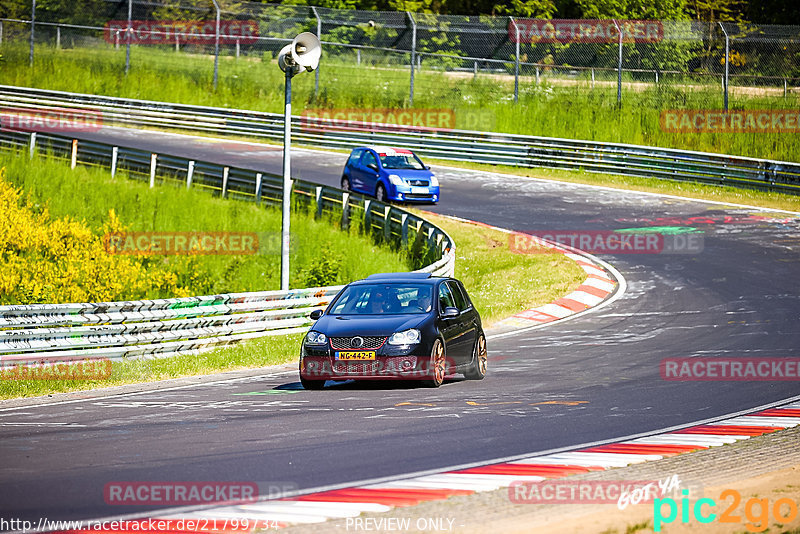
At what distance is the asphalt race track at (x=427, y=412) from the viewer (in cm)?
824

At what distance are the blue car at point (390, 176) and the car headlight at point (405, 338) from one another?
17.8 metres

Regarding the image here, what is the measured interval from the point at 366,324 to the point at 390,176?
1779cm

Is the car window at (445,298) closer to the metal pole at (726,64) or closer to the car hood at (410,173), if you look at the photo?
the car hood at (410,173)

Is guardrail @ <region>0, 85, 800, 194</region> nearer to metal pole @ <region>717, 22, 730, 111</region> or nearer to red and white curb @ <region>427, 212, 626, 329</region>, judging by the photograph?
metal pole @ <region>717, 22, 730, 111</region>

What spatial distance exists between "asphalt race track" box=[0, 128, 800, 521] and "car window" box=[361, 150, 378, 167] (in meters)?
10.8

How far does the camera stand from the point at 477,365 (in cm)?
1360

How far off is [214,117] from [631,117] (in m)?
17.2

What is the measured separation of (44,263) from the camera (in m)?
22.5

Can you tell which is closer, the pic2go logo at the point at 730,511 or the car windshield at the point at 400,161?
the pic2go logo at the point at 730,511

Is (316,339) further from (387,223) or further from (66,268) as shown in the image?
(387,223)

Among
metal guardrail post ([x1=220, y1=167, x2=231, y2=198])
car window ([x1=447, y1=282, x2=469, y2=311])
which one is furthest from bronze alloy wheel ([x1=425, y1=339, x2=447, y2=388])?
metal guardrail post ([x1=220, y1=167, x2=231, y2=198])

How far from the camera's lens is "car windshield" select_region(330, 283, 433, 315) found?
1327cm

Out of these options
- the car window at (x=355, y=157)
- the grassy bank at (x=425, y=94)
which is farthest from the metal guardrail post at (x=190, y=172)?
the grassy bank at (x=425, y=94)

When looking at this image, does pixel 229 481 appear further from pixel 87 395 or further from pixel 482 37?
pixel 482 37
